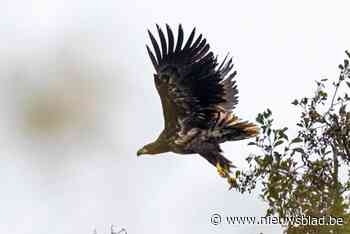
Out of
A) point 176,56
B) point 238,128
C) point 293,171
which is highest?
point 176,56

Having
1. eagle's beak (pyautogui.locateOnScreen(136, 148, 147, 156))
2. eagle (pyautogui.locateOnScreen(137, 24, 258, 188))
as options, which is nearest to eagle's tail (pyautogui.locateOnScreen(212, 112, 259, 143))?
eagle (pyautogui.locateOnScreen(137, 24, 258, 188))

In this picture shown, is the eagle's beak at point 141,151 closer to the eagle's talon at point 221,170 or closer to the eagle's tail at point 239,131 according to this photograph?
the eagle's talon at point 221,170

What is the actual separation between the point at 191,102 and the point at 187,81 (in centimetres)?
74

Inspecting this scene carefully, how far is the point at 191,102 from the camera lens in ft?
72.3

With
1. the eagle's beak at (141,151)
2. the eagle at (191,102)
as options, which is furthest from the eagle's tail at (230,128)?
the eagle's beak at (141,151)

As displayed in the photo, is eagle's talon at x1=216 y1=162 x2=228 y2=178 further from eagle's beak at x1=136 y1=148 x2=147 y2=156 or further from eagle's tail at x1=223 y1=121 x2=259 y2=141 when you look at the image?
eagle's beak at x1=136 y1=148 x2=147 y2=156

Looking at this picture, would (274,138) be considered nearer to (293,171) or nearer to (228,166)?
(293,171)

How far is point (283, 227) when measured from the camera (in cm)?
1402

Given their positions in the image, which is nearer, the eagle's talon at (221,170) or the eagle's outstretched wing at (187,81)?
the eagle's talon at (221,170)

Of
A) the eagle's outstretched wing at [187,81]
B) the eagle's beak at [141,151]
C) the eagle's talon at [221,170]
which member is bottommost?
the eagle's talon at [221,170]

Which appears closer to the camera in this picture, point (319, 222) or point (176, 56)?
point (319, 222)

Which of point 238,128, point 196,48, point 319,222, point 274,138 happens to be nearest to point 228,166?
point 238,128

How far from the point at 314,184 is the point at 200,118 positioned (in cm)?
833

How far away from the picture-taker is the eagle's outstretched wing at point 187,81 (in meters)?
21.8
